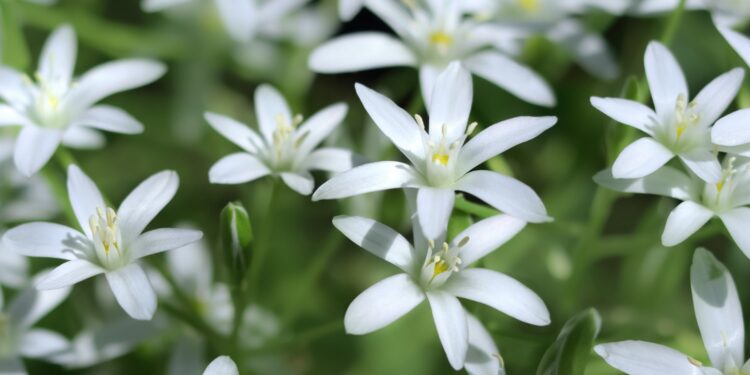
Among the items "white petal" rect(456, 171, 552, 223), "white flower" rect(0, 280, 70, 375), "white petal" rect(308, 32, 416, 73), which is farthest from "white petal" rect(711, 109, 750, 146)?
"white flower" rect(0, 280, 70, 375)

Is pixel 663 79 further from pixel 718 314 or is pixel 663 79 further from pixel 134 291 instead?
pixel 134 291

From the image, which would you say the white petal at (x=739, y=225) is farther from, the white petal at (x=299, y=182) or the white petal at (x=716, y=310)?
the white petal at (x=299, y=182)

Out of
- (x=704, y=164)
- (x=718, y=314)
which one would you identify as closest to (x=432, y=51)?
(x=704, y=164)

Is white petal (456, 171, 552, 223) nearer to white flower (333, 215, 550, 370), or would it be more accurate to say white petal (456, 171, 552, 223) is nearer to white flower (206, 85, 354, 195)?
white flower (333, 215, 550, 370)

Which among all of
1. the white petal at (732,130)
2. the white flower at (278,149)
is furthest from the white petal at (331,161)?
the white petal at (732,130)

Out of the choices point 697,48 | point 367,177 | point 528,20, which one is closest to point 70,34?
point 367,177

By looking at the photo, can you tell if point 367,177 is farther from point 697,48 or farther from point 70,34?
point 697,48
